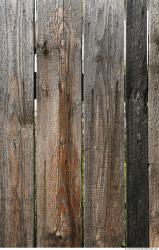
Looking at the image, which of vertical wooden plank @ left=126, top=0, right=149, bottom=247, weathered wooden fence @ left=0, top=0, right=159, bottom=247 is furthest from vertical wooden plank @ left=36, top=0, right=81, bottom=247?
vertical wooden plank @ left=126, top=0, right=149, bottom=247

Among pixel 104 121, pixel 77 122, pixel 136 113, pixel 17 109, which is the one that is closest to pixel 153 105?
pixel 136 113

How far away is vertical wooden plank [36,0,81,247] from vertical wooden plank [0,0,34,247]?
48mm

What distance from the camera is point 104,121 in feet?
5.50

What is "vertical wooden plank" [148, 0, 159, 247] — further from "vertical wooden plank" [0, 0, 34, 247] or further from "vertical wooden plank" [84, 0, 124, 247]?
"vertical wooden plank" [0, 0, 34, 247]

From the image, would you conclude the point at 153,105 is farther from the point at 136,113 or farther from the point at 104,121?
the point at 104,121

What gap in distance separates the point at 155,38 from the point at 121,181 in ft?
2.39

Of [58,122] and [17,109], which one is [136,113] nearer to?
[58,122]

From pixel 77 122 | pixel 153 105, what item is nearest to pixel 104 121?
pixel 77 122

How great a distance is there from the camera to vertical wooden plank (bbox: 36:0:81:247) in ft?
5.44

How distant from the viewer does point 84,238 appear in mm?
1688

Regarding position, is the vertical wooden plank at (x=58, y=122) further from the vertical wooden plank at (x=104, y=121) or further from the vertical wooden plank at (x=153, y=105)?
the vertical wooden plank at (x=153, y=105)

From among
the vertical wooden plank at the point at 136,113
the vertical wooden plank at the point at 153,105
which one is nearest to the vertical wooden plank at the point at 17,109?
the vertical wooden plank at the point at 136,113

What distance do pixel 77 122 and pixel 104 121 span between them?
0.13 m

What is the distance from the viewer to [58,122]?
1.67m
